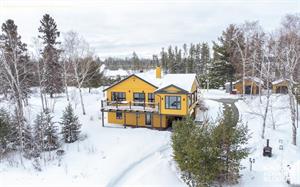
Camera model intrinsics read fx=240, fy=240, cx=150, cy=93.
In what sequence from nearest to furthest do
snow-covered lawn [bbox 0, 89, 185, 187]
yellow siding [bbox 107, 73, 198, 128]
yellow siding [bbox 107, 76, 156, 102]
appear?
1. snow-covered lawn [bbox 0, 89, 185, 187]
2. yellow siding [bbox 107, 73, 198, 128]
3. yellow siding [bbox 107, 76, 156, 102]

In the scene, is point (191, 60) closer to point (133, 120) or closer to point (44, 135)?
point (133, 120)

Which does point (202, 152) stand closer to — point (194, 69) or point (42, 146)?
point (42, 146)

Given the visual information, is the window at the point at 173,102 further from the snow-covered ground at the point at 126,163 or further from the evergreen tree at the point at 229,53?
the evergreen tree at the point at 229,53

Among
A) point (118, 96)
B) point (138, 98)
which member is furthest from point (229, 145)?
point (118, 96)

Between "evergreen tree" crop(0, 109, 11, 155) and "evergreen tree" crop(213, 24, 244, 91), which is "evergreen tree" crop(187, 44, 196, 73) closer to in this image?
"evergreen tree" crop(213, 24, 244, 91)

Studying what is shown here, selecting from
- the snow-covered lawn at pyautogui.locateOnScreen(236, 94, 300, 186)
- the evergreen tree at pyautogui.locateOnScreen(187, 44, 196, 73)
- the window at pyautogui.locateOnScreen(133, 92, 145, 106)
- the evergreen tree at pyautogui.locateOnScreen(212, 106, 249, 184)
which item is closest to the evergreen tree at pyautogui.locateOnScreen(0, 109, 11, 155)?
the window at pyautogui.locateOnScreen(133, 92, 145, 106)

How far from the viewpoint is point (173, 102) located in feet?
68.9

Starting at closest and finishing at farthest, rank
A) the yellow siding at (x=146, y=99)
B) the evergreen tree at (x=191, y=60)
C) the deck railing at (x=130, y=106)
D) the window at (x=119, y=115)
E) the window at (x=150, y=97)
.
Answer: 1. the yellow siding at (x=146, y=99)
2. the deck railing at (x=130, y=106)
3. the window at (x=150, y=97)
4. the window at (x=119, y=115)
5. the evergreen tree at (x=191, y=60)

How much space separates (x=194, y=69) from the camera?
65250 millimetres

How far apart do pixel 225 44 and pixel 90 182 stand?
31.5 m

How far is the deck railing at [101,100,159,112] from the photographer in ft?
71.3

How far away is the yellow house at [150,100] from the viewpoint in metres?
20.9

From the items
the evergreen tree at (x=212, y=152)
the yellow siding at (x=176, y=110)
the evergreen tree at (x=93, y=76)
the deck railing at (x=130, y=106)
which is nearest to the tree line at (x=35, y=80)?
the evergreen tree at (x=93, y=76)

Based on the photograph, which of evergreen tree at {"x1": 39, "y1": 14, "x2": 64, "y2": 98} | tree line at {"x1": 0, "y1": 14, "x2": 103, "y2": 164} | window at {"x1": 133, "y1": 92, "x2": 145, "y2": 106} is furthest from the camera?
evergreen tree at {"x1": 39, "y1": 14, "x2": 64, "y2": 98}
